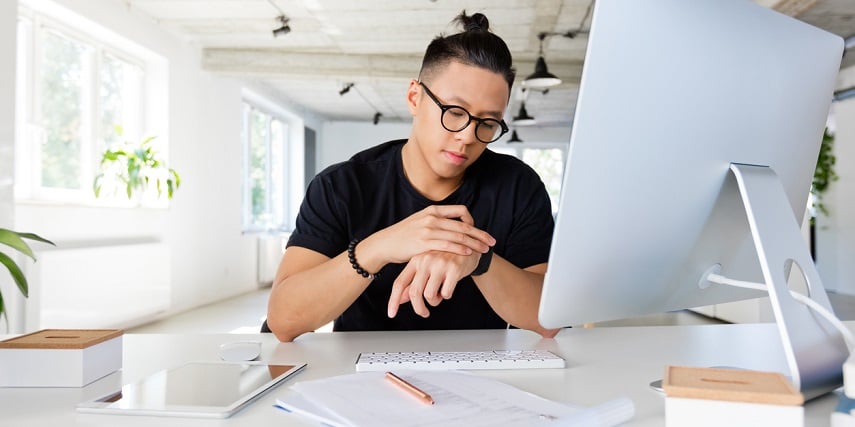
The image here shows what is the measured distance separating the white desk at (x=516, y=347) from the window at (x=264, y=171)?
Answer: 25.3 ft

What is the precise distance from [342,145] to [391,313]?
11.4 meters

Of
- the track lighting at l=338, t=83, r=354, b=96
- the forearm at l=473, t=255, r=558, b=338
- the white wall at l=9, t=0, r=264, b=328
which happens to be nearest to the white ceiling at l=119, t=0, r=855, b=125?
the white wall at l=9, t=0, r=264, b=328

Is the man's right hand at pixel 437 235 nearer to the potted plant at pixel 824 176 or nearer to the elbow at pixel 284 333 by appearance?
the elbow at pixel 284 333

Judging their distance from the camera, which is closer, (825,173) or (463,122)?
(463,122)

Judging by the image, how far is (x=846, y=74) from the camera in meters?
7.78

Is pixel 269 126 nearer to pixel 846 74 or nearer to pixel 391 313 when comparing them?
pixel 846 74

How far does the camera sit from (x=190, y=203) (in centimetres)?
666

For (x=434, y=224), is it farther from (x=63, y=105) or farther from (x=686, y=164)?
(x=63, y=105)

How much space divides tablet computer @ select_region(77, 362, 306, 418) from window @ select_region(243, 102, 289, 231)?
7.97 m

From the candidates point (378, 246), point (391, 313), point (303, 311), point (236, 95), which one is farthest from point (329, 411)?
point (236, 95)

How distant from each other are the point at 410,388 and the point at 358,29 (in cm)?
591

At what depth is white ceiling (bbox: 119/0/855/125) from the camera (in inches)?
217

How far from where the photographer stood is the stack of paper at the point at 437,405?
690 millimetres

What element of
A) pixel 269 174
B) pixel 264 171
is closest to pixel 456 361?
pixel 264 171
